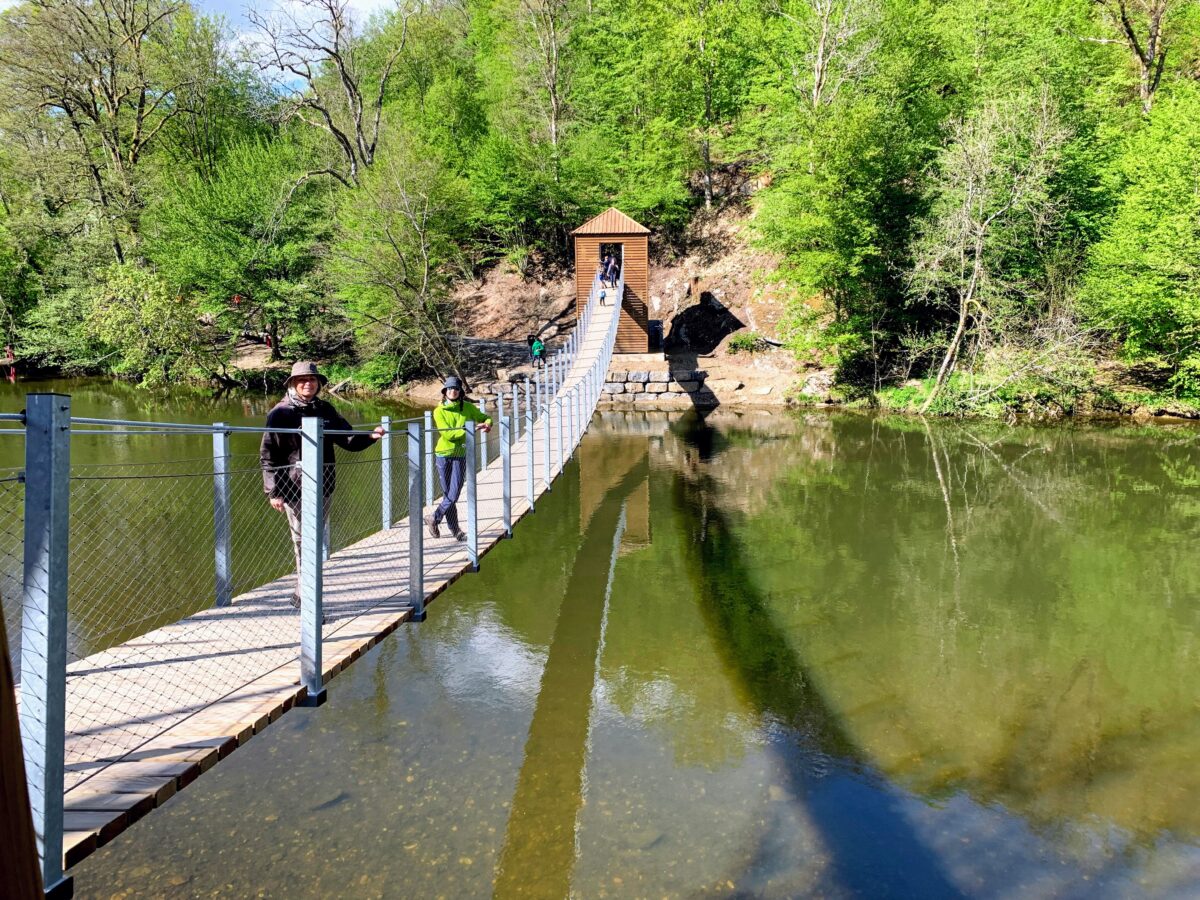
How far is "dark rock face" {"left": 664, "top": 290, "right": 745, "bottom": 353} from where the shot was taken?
75.5ft

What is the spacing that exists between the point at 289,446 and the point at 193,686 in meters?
1.53

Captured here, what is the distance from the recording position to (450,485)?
621 centimetres

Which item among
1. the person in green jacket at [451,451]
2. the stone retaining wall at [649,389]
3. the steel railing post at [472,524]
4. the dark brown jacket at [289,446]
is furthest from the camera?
the stone retaining wall at [649,389]

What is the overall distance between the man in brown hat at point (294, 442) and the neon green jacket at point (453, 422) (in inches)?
63.2

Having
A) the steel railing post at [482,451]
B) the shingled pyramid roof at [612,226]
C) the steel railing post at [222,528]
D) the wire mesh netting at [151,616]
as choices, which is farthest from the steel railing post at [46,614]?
the shingled pyramid roof at [612,226]

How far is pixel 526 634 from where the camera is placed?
6.37 m

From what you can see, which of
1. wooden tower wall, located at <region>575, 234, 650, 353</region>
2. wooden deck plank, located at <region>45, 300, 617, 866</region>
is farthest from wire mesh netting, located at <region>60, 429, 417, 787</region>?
wooden tower wall, located at <region>575, 234, 650, 353</region>

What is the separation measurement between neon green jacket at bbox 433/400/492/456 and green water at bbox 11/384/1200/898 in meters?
1.40

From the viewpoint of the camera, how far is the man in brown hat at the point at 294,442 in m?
4.26

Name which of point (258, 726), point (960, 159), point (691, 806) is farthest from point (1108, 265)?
point (258, 726)

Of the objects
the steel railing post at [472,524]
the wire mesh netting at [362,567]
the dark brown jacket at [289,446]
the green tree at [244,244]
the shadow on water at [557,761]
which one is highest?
the green tree at [244,244]

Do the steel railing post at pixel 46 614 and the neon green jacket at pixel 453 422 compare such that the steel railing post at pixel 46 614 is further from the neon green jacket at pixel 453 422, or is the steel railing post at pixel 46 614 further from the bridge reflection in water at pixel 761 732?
the neon green jacket at pixel 453 422

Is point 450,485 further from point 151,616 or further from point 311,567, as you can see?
point 311,567

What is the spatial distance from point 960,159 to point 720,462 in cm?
935
